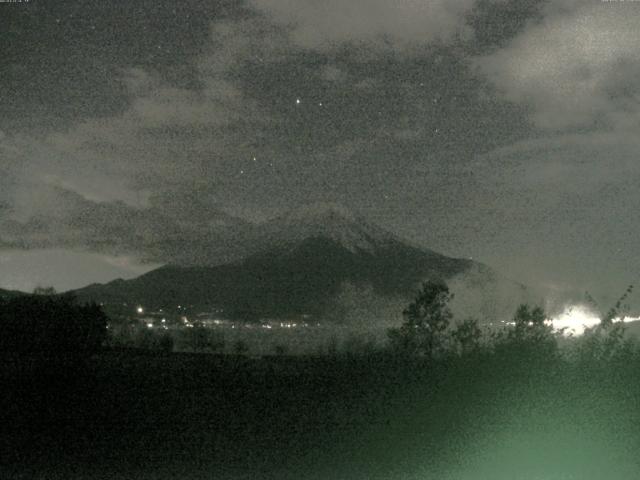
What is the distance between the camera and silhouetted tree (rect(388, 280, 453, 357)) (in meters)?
23.8

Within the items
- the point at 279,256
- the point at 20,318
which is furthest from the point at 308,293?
the point at 20,318

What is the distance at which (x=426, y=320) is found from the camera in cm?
2495

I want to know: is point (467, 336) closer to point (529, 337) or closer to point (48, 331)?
point (529, 337)

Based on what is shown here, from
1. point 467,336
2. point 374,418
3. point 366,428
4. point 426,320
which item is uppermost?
point 426,320

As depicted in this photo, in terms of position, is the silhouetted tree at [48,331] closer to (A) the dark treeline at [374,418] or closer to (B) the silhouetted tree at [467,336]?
(A) the dark treeline at [374,418]

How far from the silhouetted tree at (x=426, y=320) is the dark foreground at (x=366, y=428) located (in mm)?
6267

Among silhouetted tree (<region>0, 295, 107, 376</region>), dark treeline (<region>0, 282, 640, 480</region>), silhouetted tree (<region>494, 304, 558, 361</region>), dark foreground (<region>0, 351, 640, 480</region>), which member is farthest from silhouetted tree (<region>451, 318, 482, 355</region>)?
silhouetted tree (<region>0, 295, 107, 376</region>)

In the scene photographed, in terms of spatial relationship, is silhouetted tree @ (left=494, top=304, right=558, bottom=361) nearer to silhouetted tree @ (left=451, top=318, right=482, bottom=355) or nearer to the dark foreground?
the dark foreground

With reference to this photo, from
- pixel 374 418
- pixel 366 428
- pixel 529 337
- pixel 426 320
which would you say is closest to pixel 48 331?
pixel 426 320

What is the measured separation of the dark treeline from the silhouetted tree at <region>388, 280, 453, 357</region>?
405 centimetres

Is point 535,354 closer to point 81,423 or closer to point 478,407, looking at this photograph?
point 478,407

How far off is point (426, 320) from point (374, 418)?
432 inches

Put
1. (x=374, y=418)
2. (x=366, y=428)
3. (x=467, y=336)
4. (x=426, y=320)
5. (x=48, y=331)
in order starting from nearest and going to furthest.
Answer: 1. (x=366, y=428)
2. (x=374, y=418)
3. (x=467, y=336)
4. (x=48, y=331)
5. (x=426, y=320)

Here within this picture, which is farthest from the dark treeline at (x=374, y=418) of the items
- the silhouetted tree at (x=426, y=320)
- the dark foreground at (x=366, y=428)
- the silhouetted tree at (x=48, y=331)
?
the silhouetted tree at (x=426, y=320)
